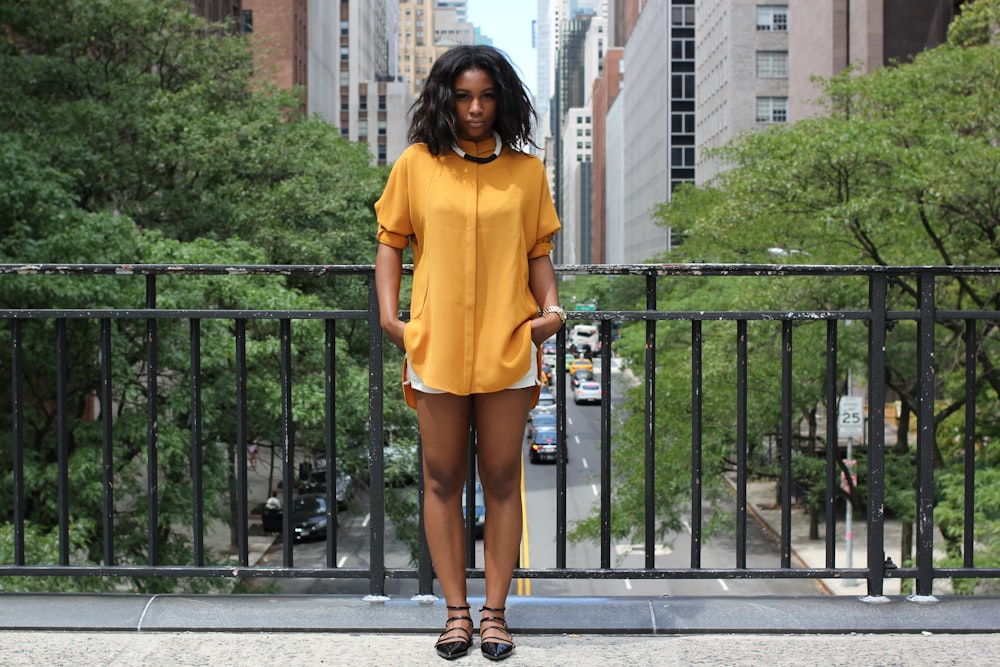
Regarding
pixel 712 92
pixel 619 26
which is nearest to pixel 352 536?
pixel 712 92

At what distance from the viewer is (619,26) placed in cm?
17775

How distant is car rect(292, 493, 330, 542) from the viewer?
33312 mm

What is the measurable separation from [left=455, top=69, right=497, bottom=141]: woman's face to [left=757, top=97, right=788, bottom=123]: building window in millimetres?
86737

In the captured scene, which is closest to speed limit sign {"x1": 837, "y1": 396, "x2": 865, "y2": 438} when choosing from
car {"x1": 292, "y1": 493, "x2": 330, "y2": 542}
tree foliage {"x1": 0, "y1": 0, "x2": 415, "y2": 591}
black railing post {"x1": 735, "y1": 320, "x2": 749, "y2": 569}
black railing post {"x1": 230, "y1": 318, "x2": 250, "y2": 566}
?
tree foliage {"x1": 0, "y1": 0, "x2": 415, "y2": 591}

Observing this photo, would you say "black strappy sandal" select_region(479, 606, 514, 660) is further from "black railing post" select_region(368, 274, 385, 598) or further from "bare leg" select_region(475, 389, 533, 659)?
"black railing post" select_region(368, 274, 385, 598)

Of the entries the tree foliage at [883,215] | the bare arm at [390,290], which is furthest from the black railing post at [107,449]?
the tree foliage at [883,215]

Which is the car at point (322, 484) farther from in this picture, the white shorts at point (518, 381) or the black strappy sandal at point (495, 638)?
the white shorts at point (518, 381)

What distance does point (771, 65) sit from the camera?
87812 mm

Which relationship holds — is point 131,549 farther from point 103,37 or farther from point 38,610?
point 38,610

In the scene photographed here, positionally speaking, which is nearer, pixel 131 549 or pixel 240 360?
pixel 240 360

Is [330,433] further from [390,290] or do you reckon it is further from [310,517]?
[310,517]

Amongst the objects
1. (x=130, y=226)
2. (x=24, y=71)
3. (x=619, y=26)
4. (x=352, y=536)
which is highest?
(x=619, y=26)

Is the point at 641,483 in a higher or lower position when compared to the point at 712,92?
lower

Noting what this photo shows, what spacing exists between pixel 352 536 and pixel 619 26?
15008cm
